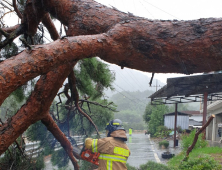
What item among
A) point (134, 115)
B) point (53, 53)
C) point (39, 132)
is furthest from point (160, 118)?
point (134, 115)

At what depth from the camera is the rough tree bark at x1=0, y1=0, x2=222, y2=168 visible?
1788mm

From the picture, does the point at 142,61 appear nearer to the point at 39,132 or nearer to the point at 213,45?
the point at 213,45

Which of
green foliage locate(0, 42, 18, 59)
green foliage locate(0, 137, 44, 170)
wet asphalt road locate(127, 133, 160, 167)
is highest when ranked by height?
green foliage locate(0, 42, 18, 59)

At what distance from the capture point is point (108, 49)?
84.0 inches

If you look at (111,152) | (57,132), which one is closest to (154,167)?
(111,152)

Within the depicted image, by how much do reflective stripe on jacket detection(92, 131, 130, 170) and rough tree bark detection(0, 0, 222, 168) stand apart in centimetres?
123

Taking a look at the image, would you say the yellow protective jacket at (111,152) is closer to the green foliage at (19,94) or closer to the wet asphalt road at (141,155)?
the green foliage at (19,94)

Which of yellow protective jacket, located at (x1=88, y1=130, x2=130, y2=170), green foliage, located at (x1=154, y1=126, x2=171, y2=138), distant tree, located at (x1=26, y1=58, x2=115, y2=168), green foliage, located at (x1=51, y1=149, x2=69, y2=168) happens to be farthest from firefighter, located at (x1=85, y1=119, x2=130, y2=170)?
green foliage, located at (x1=154, y1=126, x2=171, y2=138)

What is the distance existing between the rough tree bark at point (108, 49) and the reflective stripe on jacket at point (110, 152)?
1230 millimetres

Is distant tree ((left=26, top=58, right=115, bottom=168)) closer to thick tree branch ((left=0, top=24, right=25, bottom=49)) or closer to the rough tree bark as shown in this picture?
thick tree branch ((left=0, top=24, right=25, bottom=49))

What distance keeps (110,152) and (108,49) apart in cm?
193

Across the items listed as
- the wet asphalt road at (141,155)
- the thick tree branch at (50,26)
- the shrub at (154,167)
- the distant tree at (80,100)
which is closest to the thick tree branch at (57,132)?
the distant tree at (80,100)

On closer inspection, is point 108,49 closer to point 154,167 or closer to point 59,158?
point 59,158

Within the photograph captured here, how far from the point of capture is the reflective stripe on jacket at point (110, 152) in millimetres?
3494
